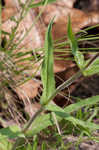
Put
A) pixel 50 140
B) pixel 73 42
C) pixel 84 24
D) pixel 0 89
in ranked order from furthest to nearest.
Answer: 1. pixel 84 24
2. pixel 0 89
3. pixel 50 140
4. pixel 73 42

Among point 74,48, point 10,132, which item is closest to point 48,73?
point 74,48

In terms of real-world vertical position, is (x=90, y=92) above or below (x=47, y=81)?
below

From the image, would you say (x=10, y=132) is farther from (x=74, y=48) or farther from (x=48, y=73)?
(x=74, y=48)

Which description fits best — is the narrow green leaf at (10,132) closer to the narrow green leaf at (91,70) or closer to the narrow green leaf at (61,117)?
the narrow green leaf at (61,117)

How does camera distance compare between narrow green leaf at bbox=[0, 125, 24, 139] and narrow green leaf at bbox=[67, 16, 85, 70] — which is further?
narrow green leaf at bbox=[0, 125, 24, 139]

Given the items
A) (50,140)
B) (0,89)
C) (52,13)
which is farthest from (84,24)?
(50,140)

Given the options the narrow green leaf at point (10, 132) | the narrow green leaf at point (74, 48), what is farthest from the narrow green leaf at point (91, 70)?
the narrow green leaf at point (10, 132)

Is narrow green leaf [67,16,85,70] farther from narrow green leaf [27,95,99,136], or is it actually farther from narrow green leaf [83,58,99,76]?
narrow green leaf [27,95,99,136]

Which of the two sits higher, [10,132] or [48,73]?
[48,73]

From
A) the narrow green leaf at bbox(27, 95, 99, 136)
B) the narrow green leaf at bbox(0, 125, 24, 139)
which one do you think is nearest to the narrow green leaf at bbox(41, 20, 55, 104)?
the narrow green leaf at bbox(27, 95, 99, 136)

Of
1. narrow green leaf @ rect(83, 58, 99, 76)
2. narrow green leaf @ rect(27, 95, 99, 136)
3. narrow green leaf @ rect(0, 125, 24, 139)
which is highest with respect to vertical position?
narrow green leaf @ rect(83, 58, 99, 76)

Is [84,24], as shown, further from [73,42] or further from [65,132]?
[73,42]
